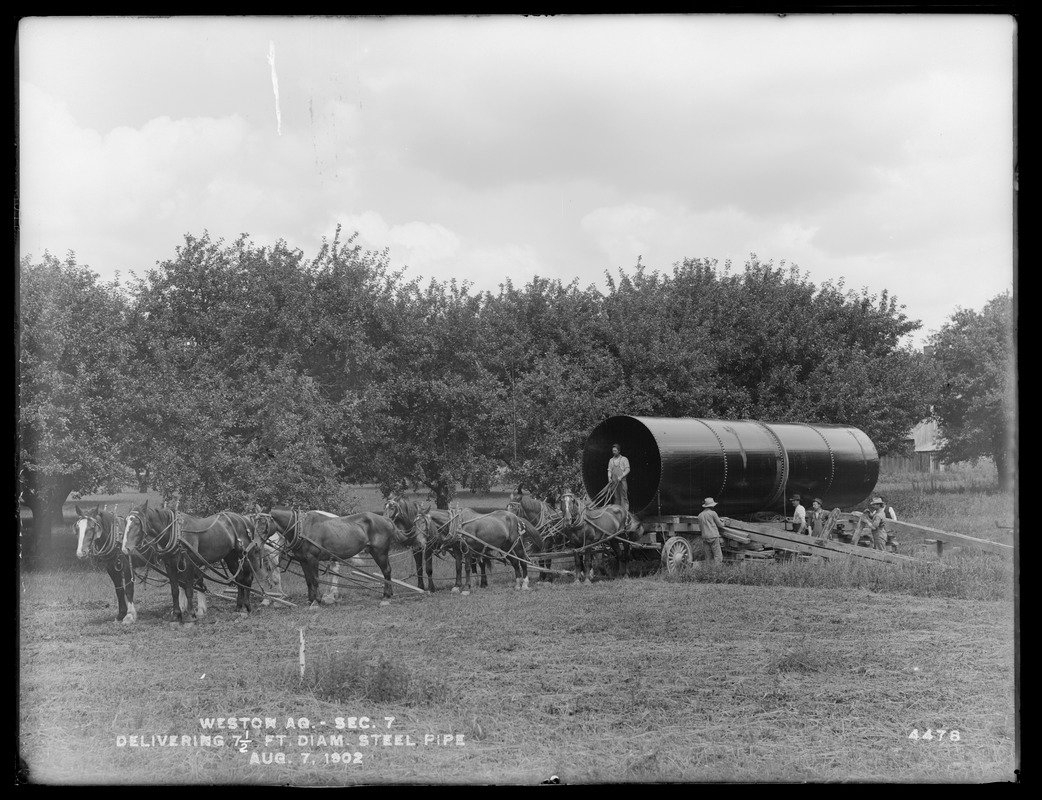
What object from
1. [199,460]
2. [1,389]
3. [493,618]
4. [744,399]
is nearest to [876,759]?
[493,618]

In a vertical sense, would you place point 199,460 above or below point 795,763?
above

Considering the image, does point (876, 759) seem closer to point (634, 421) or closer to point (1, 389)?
point (1, 389)

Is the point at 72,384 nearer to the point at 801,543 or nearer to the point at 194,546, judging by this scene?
the point at 194,546

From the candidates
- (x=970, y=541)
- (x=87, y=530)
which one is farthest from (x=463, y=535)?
(x=970, y=541)

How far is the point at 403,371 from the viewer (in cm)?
1709

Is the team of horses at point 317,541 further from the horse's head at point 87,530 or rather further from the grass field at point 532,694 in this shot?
the grass field at point 532,694

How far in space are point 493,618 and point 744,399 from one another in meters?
11.6

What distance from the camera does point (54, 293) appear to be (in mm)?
10461

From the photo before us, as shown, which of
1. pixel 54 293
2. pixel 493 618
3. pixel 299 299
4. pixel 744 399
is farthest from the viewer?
pixel 744 399

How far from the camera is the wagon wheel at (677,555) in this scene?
1443 centimetres

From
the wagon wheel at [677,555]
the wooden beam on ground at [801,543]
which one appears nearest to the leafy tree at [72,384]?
the wagon wheel at [677,555]

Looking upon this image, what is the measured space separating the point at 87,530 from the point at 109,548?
406 mm

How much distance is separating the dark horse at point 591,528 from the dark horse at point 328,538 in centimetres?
331

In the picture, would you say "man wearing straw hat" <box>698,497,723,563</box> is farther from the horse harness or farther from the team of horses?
the horse harness
